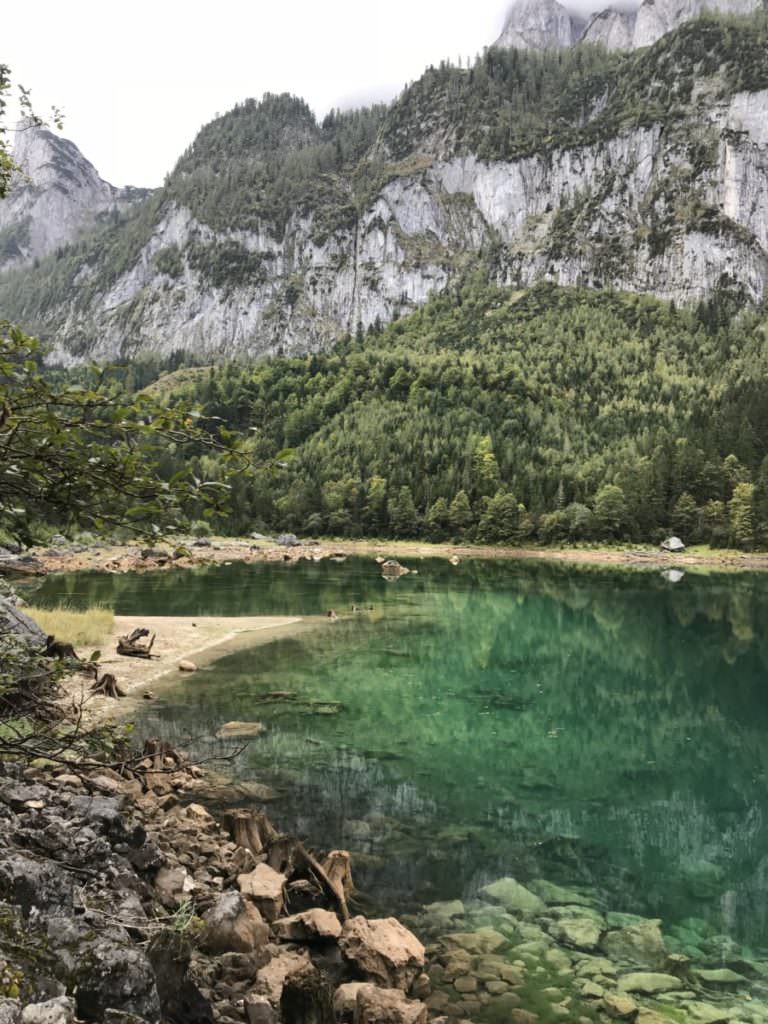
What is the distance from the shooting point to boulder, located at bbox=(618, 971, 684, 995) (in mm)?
9084

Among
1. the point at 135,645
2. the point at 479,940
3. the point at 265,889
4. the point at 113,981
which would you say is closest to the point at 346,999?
the point at 265,889

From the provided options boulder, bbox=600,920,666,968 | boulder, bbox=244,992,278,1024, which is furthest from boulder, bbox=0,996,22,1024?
boulder, bbox=600,920,666,968

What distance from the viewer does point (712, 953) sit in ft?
33.6

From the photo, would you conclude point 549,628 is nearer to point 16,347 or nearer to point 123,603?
point 123,603

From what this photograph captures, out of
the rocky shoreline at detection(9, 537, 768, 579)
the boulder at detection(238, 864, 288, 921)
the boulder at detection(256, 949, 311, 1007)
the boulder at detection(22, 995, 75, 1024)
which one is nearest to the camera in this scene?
the boulder at detection(22, 995, 75, 1024)

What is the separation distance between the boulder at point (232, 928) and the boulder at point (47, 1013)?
4.45m

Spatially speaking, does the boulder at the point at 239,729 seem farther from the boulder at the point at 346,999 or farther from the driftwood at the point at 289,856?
the boulder at the point at 346,999

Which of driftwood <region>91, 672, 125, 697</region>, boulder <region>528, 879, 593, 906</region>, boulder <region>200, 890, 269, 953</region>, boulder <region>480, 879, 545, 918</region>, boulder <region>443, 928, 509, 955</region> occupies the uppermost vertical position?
boulder <region>200, 890, 269, 953</region>

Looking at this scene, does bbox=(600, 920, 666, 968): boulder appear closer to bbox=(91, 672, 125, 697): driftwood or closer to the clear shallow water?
the clear shallow water

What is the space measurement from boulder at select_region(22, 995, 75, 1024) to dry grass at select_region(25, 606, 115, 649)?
24.0 meters

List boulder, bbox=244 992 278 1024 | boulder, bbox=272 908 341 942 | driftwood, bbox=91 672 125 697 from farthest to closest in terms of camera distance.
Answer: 1. driftwood, bbox=91 672 125 697
2. boulder, bbox=272 908 341 942
3. boulder, bbox=244 992 278 1024

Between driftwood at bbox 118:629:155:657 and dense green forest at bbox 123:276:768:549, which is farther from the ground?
dense green forest at bbox 123:276:768:549

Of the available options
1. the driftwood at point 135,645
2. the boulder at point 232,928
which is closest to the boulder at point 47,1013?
the boulder at point 232,928

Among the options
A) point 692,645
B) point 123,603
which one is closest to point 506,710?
point 692,645
